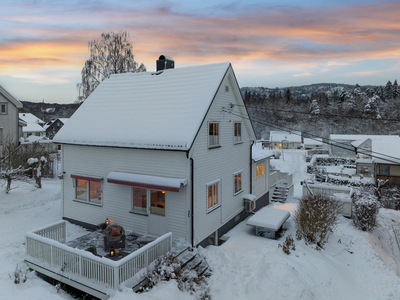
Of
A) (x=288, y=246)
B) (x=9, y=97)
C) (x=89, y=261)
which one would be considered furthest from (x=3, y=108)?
(x=288, y=246)

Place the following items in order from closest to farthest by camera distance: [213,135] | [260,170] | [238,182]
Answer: [213,135] → [238,182] → [260,170]

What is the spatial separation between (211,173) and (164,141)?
265 centimetres

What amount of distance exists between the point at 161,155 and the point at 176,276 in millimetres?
4188

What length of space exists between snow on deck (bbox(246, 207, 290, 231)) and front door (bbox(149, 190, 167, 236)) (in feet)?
14.2

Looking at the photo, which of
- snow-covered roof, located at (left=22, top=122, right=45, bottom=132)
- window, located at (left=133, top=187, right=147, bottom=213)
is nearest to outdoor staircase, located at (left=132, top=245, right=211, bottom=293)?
window, located at (left=133, top=187, right=147, bottom=213)

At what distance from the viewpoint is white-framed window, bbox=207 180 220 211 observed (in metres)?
11.3

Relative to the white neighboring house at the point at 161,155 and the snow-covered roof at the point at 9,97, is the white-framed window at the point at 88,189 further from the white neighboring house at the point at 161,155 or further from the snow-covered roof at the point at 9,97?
the snow-covered roof at the point at 9,97

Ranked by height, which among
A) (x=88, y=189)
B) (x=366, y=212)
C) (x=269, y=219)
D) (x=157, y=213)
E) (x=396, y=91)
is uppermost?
(x=396, y=91)

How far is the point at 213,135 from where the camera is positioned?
1171cm

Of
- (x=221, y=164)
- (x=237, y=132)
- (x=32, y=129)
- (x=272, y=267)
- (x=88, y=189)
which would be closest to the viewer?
(x=272, y=267)

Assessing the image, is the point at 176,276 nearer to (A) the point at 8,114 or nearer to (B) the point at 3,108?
(A) the point at 8,114

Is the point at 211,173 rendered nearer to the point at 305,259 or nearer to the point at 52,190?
the point at 305,259

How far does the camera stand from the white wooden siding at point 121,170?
990 centimetres

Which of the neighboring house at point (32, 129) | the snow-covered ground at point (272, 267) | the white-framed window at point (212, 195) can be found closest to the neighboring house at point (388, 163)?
the snow-covered ground at point (272, 267)
